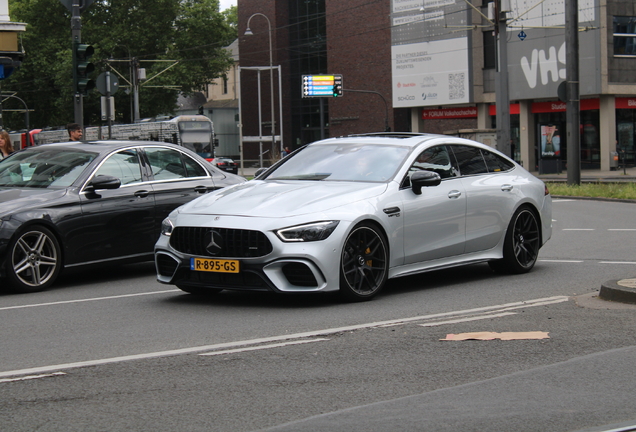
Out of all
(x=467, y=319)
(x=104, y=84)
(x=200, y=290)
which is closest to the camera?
(x=467, y=319)

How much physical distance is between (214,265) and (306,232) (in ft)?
2.76

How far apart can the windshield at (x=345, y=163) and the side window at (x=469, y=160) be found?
758mm

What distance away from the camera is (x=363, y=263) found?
818cm

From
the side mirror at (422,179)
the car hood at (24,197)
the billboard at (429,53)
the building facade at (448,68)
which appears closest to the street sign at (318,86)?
the building facade at (448,68)

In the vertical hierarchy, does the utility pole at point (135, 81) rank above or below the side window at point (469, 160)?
above

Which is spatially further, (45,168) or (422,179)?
(45,168)

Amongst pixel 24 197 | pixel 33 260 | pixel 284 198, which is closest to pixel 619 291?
pixel 284 198

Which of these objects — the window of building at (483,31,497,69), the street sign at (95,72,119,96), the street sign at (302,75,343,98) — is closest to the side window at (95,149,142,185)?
the street sign at (95,72,119,96)

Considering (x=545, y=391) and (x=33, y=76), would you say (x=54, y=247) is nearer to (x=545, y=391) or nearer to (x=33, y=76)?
(x=545, y=391)

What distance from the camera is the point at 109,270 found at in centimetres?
1151

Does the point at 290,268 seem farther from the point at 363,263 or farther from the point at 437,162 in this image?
the point at 437,162

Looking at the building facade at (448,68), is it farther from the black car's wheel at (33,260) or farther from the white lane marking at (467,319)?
the white lane marking at (467,319)

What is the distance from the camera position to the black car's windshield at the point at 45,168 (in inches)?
401

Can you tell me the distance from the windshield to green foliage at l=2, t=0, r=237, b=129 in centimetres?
5028
